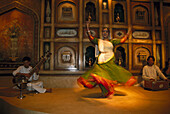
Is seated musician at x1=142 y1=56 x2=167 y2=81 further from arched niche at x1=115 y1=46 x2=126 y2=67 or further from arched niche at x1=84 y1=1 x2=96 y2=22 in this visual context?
arched niche at x1=84 y1=1 x2=96 y2=22

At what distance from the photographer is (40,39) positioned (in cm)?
499

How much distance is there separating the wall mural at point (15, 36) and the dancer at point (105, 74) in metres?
2.97

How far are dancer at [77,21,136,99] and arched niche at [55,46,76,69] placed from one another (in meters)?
2.00

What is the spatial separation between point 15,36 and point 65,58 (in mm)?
1986

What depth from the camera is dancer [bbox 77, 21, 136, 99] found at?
2824mm

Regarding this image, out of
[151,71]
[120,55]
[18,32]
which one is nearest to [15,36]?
[18,32]

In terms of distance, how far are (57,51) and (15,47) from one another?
1514 millimetres

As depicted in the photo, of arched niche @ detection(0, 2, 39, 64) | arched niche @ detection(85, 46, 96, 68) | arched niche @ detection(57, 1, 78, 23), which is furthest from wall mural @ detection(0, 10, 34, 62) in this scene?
arched niche @ detection(85, 46, 96, 68)

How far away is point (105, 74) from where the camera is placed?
9.45 feet

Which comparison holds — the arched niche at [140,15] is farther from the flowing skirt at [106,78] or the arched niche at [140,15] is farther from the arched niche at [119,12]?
the flowing skirt at [106,78]

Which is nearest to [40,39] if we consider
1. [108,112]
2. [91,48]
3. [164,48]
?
[91,48]

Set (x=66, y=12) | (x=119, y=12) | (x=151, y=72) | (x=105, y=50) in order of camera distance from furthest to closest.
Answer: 1. (x=119, y=12)
2. (x=66, y=12)
3. (x=151, y=72)
4. (x=105, y=50)

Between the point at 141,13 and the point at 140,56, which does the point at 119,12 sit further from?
the point at 140,56

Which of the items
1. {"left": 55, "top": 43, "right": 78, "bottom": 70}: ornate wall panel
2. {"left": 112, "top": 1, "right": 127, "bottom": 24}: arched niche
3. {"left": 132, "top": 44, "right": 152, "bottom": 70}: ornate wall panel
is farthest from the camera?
{"left": 112, "top": 1, "right": 127, "bottom": 24}: arched niche
